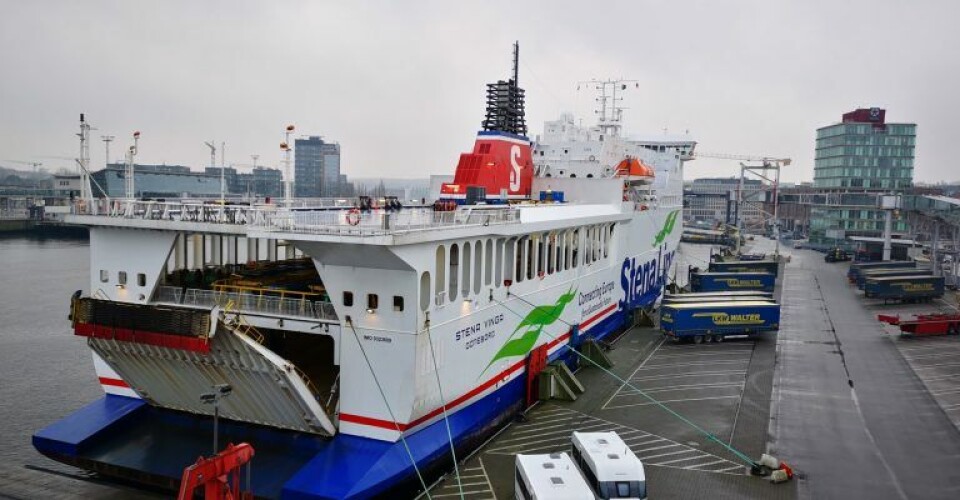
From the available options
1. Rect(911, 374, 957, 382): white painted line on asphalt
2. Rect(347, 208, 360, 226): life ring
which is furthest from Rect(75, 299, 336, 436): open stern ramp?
Rect(911, 374, 957, 382): white painted line on asphalt

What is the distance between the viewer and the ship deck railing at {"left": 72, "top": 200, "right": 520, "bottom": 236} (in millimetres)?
15078

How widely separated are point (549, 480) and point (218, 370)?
802 centimetres

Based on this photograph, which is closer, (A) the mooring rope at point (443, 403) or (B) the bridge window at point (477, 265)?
(A) the mooring rope at point (443, 403)

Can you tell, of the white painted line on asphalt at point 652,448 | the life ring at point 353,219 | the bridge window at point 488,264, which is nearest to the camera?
the life ring at point 353,219

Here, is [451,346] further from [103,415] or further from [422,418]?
[103,415]

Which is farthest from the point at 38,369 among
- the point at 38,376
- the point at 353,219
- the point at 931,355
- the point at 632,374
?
the point at 931,355

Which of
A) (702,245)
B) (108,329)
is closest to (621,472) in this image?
(108,329)

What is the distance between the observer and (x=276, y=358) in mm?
15375

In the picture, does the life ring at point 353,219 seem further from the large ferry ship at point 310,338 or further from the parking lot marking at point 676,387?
the parking lot marking at point 676,387

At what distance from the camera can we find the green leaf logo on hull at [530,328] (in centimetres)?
2099

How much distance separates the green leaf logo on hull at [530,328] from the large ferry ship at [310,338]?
→ 0.30 ft

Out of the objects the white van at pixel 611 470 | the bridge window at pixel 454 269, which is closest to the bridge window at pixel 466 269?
the bridge window at pixel 454 269

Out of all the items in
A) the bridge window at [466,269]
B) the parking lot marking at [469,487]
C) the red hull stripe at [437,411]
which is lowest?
the parking lot marking at [469,487]

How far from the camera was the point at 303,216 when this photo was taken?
15562mm
